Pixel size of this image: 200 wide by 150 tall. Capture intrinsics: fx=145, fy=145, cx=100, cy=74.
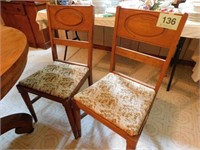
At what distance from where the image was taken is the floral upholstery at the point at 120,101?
2.54ft

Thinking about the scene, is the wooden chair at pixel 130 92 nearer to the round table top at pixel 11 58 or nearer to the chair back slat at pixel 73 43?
the chair back slat at pixel 73 43

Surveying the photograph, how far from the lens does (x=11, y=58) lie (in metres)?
0.67

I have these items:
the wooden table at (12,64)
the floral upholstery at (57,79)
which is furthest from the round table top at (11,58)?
the floral upholstery at (57,79)

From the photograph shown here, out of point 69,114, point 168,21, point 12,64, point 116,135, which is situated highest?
point 168,21

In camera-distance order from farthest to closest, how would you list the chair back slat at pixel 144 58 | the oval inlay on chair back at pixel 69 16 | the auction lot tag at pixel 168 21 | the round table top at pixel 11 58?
the oval inlay on chair back at pixel 69 16, the chair back slat at pixel 144 58, the auction lot tag at pixel 168 21, the round table top at pixel 11 58

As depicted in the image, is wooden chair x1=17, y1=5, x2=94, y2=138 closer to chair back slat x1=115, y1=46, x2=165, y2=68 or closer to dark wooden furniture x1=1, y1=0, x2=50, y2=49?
chair back slat x1=115, y1=46, x2=165, y2=68

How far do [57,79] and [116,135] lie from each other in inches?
25.6

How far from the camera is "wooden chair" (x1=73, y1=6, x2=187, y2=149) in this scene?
2.53ft

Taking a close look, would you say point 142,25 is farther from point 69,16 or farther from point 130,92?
point 69,16

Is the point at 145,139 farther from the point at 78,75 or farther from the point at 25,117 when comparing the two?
the point at 25,117

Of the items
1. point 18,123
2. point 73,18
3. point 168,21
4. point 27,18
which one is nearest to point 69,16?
point 73,18

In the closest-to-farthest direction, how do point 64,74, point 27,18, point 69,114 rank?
point 69,114
point 64,74
point 27,18

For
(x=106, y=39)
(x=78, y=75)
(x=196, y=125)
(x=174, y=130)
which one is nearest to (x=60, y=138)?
(x=78, y=75)

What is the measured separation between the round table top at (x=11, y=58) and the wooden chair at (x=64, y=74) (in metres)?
0.29
